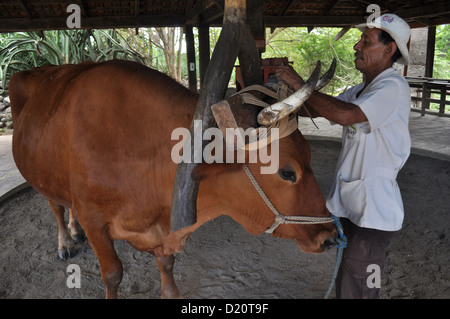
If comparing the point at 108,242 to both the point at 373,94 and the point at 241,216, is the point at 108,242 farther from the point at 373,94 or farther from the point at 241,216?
the point at 373,94

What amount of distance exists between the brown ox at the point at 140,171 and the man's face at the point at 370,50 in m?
A: 0.57

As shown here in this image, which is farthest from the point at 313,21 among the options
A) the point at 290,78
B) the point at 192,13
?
the point at 290,78

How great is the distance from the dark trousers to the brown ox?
274 millimetres

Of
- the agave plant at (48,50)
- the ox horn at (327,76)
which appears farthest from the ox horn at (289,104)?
the agave plant at (48,50)

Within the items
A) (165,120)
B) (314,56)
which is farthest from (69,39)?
(165,120)

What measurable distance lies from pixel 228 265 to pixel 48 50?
11111 mm

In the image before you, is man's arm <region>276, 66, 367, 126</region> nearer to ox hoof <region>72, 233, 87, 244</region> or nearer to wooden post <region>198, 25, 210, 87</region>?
ox hoof <region>72, 233, 87, 244</region>

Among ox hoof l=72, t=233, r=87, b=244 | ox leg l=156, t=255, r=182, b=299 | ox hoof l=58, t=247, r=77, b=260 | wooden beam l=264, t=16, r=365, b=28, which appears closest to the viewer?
ox leg l=156, t=255, r=182, b=299

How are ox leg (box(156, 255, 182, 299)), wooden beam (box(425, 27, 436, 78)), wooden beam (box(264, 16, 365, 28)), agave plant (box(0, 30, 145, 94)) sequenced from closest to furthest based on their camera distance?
ox leg (box(156, 255, 182, 299)), wooden beam (box(264, 16, 365, 28)), wooden beam (box(425, 27, 436, 78)), agave plant (box(0, 30, 145, 94))

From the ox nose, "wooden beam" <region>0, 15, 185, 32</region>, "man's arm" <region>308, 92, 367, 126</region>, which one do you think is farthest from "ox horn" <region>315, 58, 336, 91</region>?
"wooden beam" <region>0, 15, 185, 32</region>

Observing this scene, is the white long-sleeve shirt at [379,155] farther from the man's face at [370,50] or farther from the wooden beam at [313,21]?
the wooden beam at [313,21]

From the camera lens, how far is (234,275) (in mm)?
3225

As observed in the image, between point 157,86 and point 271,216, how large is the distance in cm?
103

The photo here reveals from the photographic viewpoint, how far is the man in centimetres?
189
